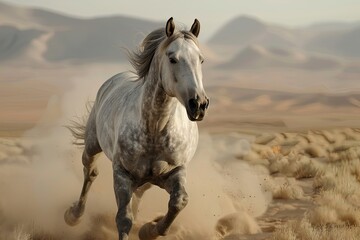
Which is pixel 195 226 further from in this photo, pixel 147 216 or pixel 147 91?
pixel 147 91

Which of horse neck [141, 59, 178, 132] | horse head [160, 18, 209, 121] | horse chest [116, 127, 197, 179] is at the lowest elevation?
horse chest [116, 127, 197, 179]

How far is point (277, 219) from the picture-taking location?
8.27 metres

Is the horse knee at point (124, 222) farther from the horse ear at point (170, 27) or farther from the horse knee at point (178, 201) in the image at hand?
the horse ear at point (170, 27)

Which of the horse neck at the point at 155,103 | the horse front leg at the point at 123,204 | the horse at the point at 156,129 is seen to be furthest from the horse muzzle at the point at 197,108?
the horse front leg at the point at 123,204

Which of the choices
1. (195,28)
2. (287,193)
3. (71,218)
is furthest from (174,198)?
(287,193)

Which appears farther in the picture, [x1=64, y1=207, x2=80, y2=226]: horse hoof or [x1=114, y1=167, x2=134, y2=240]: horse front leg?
[x1=64, y1=207, x2=80, y2=226]: horse hoof

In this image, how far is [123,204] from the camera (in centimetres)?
477

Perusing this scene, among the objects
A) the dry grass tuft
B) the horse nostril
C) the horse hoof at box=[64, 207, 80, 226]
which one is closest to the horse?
the horse nostril

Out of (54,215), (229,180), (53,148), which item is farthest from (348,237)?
(53,148)

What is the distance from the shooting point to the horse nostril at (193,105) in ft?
12.4

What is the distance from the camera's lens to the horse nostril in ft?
12.4

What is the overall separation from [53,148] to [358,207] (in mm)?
6077

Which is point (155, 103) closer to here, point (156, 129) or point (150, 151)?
point (156, 129)

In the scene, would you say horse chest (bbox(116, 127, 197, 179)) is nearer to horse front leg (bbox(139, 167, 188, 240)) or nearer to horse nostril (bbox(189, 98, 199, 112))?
horse front leg (bbox(139, 167, 188, 240))
